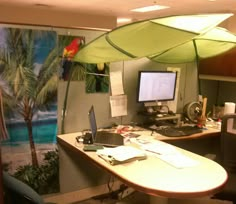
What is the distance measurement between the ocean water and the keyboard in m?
1.00

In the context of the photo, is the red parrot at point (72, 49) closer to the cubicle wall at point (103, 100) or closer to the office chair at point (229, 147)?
the cubicle wall at point (103, 100)

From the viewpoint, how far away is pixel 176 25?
66.9 inches

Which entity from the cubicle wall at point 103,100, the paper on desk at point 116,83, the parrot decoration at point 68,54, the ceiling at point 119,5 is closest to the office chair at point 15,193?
the cubicle wall at point 103,100

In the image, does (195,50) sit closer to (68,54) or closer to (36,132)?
(68,54)

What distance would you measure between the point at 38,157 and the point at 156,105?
1.33 m

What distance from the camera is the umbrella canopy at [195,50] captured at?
270 cm

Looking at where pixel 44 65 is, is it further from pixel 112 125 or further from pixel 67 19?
pixel 67 19

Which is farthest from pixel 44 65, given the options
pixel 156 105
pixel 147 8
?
pixel 147 8

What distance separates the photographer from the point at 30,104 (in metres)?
2.35

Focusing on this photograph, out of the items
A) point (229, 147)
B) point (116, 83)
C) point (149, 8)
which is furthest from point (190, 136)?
point (149, 8)

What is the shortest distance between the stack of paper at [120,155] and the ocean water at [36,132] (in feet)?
2.20

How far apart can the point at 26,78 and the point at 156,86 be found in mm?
1292

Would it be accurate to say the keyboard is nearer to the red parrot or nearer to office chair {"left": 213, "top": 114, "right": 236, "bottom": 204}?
office chair {"left": 213, "top": 114, "right": 236, "bottom": 204}

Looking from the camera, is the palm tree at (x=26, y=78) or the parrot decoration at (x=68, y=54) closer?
the palm tree at (x=26, y=78)
